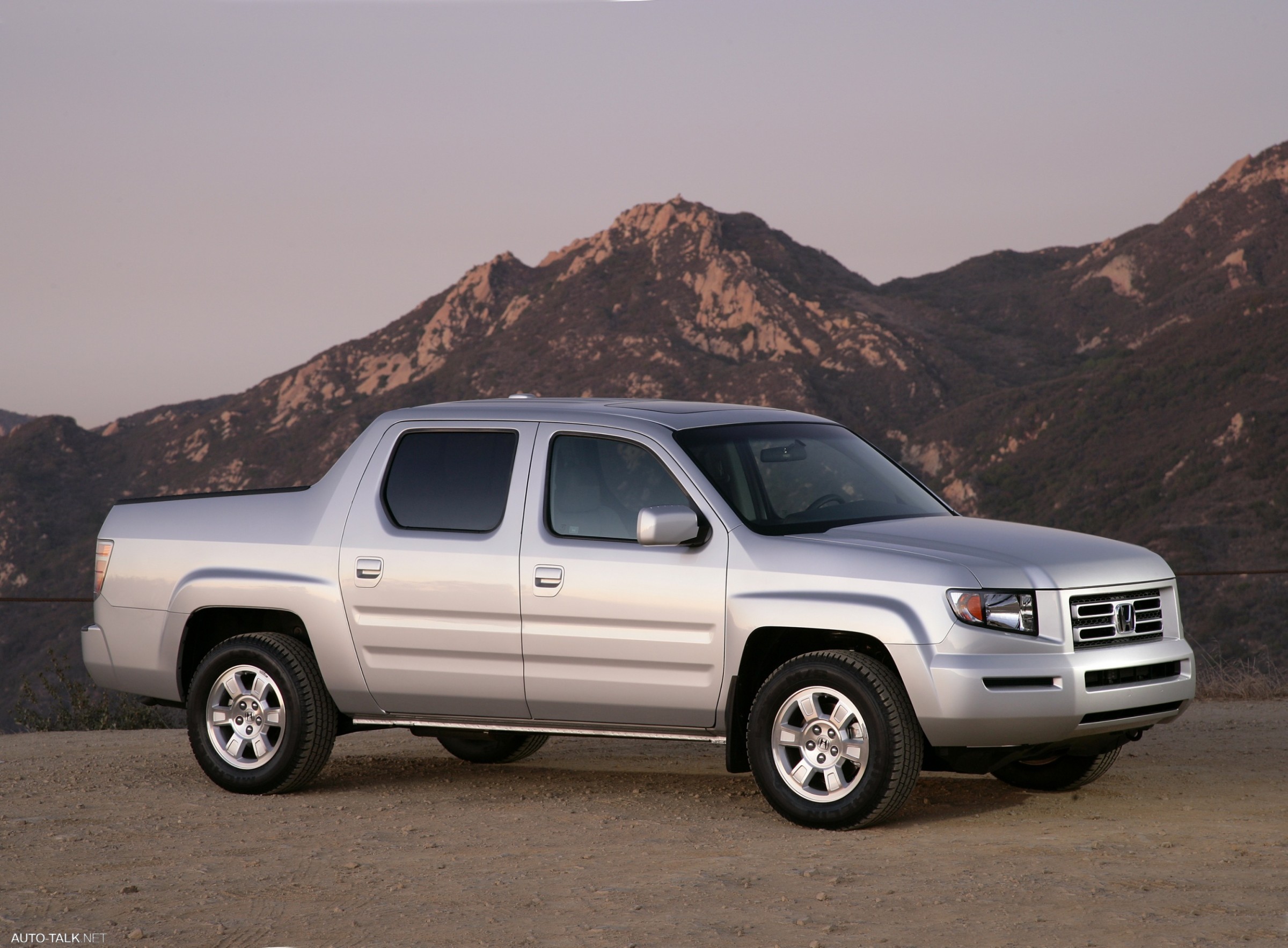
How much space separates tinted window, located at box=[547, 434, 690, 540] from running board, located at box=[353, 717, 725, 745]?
0.93m

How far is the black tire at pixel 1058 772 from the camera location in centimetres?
765

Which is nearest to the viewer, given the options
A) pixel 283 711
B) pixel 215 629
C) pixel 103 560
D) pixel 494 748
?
pixel 283 711

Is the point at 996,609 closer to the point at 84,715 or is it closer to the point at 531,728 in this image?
the point at 531,728

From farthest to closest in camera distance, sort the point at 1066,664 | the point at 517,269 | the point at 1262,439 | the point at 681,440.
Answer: the point at 517,269 < the point at 1262,439 < the point at 681,440 < the point at 1066,664

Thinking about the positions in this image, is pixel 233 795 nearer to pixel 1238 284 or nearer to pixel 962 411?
pixel 962 411

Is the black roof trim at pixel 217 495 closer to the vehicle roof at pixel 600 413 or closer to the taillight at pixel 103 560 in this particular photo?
the taillight at pixel 103 560

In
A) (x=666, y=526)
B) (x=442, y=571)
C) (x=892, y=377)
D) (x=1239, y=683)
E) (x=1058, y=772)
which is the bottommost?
(x=1239, y=683)

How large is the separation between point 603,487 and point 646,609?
0.70 m

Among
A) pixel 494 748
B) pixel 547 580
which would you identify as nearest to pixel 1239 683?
pixel 494 748

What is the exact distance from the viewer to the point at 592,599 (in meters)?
7.01

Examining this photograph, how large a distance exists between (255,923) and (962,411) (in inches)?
2823

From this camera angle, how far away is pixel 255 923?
518 cm

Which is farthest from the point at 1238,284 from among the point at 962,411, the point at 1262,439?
the point at 1262,439

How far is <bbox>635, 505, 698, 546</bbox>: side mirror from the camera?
664cm
